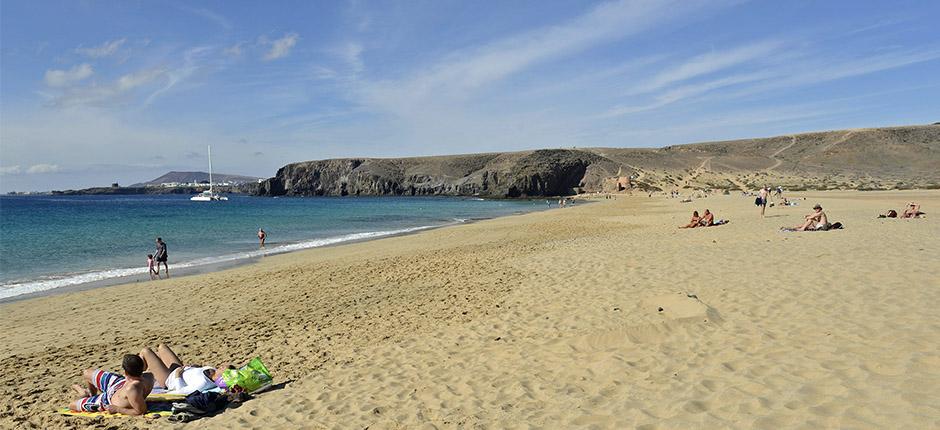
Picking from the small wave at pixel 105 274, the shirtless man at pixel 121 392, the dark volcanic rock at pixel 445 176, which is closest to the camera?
the shirtless man at pixel 121 392

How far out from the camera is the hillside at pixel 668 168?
83.9 metres

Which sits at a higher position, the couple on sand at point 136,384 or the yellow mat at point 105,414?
the couple on sand at point 136,384

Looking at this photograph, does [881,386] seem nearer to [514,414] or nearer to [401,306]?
[514,414]

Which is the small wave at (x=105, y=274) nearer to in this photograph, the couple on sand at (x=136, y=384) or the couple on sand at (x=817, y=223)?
the couple on sand at (x=136, y=384)

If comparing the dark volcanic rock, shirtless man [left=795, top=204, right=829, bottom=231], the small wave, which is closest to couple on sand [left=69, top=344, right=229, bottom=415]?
the small wave

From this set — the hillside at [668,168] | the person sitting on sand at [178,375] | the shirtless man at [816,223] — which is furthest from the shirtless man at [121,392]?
the hillside at [668,168]

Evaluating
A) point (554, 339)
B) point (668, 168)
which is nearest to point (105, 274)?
point (554, 339)

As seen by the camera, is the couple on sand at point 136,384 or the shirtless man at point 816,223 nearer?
the couple on sand at point 136,384

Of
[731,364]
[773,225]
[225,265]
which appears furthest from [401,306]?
A: [773,225]

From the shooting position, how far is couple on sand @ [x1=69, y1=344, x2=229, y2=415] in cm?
537

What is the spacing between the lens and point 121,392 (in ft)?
17.8

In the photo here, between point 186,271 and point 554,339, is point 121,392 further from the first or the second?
point 186,271

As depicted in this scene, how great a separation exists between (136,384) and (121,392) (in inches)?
8.1

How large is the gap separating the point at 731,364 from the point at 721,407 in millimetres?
1159
